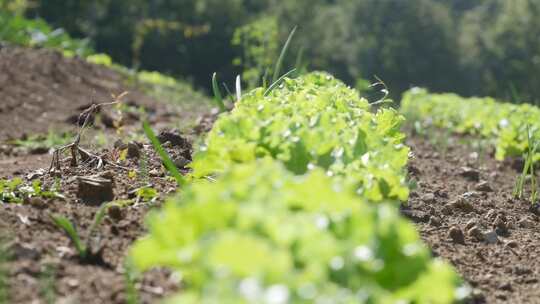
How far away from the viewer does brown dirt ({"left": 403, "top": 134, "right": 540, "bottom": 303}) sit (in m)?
2.91

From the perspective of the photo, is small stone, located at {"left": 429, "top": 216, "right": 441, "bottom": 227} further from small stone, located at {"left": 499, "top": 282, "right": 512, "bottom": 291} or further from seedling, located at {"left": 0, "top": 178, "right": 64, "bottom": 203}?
seedling, located at {"left": 0, "top": 178, "right": 64, "bottom": 203}

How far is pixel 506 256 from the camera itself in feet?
10.8

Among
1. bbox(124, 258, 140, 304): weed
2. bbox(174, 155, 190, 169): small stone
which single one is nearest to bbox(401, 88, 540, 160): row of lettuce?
bbox(174, 155, 190, 169): small stone

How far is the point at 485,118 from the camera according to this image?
25.1 feet

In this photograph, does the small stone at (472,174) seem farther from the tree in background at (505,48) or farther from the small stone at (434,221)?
the tree in background at (505,48)

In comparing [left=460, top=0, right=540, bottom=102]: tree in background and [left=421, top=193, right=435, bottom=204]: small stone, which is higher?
[left=460, top=0, right=540, bottom=102]: tree in background

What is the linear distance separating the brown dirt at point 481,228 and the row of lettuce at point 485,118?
39 centimetres

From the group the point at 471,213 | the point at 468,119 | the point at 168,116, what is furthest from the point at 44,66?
the point at 471,213

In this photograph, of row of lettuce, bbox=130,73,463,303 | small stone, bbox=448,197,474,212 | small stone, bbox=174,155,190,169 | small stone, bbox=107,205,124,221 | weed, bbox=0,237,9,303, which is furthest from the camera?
small stone, bbox=448,197,474,212

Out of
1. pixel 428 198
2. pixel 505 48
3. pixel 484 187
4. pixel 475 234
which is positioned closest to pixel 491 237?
pixel 475 234

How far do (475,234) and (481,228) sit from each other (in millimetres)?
171

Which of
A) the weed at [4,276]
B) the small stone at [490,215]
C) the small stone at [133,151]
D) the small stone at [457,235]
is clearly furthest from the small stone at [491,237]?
the weed at [4,276]

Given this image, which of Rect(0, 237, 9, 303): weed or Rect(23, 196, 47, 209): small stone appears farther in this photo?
Rect(23, 196, 47, 209): small stone

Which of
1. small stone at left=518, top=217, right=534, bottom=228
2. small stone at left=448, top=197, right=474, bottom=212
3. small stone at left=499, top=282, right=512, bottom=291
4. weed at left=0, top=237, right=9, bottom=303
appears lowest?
weed at left=0, top=237, right=9, bottom=303
